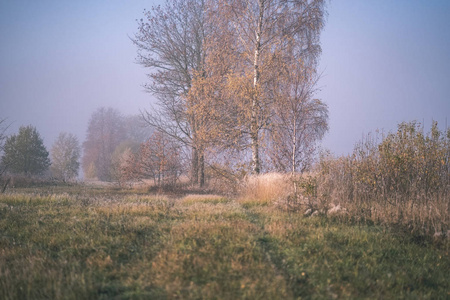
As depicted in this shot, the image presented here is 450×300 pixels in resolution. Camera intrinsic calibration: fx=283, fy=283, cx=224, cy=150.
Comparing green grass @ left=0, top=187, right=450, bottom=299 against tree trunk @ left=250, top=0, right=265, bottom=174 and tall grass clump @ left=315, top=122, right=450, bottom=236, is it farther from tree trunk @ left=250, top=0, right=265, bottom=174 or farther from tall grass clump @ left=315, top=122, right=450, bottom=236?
tree trunk @ left=250, top=0, right=265, bottom=174

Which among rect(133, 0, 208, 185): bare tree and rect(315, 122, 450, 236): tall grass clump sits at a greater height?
rect(133, 0, 208, 185): bare tree

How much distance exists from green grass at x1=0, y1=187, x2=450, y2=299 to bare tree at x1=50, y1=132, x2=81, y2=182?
34.0 m

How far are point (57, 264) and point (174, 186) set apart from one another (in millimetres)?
12081

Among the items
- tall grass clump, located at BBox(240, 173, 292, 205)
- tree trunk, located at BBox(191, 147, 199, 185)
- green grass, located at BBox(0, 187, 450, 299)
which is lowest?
green grass, located at BBox(0, 187, 450, 299)

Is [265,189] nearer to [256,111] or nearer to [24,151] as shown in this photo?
[256,111]

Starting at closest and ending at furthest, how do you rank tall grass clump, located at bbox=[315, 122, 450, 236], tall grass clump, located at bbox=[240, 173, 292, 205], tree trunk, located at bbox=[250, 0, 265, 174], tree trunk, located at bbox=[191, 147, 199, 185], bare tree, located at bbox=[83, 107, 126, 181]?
tall grass clump, located at bbox=[315, 122, 450, 236]
tall grass clump, located at bbox=[240, 173, 292, 205]
tree trunk, located at bbox=[250, 0, 265, 174]
tree trunk, located at bbox=[191, 147, 199, 185]
bare tree, located at bbox=[83, 107, 126, 181]

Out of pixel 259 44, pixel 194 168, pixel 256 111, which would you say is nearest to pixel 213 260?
pixel 256 111

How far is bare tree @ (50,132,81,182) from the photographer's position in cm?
3669

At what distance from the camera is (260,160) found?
45.1ft

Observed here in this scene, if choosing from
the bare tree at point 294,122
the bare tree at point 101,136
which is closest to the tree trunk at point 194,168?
the bare tree at point 294,122

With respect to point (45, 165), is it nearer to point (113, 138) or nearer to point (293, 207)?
point (113, 138)

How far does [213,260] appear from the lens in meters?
3.93

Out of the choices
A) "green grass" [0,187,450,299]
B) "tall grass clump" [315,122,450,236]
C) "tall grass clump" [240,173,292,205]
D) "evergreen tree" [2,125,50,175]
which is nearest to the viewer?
"green grass" [0,187,450,299]

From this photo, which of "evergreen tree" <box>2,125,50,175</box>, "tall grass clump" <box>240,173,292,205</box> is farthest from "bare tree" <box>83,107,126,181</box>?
"tall grass clump" <box>240,173,292,205</box>
